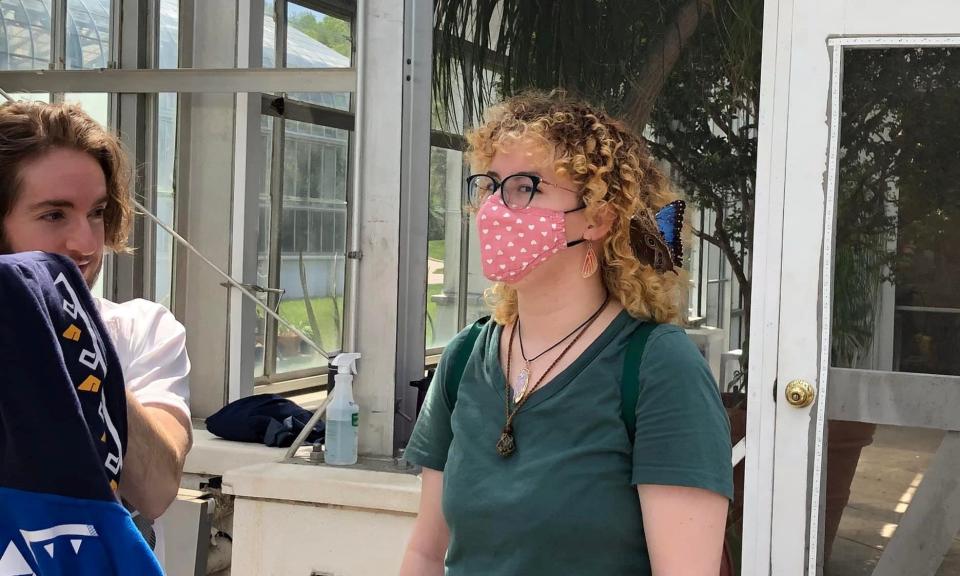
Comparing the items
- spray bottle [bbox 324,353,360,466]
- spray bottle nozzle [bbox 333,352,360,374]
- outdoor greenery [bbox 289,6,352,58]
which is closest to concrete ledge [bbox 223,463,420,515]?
spray bottle [bbox 324,353,360,466]

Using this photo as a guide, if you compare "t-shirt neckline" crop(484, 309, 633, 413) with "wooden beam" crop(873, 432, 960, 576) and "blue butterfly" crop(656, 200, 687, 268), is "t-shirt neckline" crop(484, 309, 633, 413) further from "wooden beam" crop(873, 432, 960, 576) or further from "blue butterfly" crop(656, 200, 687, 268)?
"wooden beam" crop(873, 432, 960, 576)

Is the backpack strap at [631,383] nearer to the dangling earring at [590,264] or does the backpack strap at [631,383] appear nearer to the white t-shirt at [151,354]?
the dangling earring at [590,264]

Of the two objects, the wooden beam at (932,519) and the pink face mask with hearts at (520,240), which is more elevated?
the pink face mask with hearts at (520,240)

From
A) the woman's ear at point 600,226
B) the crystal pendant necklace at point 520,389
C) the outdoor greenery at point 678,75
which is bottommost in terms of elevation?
the crystal pendant necklace at point 520,389

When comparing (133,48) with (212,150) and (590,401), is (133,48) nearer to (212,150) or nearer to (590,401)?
(212,150)

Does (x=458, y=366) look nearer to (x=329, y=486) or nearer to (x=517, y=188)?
(x=517, y=188)

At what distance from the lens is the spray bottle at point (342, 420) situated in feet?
9.78

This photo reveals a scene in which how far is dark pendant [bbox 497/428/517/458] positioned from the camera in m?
1.39

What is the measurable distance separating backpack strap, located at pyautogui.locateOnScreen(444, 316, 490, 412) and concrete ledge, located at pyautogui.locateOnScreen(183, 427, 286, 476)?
185 cm

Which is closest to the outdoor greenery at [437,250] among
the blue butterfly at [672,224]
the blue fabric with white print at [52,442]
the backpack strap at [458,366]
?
the backpack strap at [458,366]

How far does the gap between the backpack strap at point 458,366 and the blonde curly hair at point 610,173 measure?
0.22m

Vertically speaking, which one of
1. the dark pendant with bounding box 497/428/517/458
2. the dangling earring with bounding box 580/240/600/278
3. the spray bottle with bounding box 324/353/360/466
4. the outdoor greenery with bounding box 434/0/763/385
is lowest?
the spray bottle with bounding box 324/353/360/466

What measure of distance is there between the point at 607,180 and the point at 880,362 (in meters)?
1.28

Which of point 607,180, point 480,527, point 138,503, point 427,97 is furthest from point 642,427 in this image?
point 427,97
